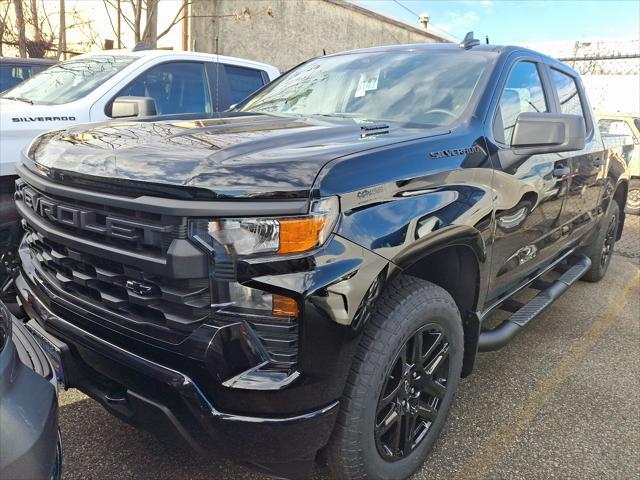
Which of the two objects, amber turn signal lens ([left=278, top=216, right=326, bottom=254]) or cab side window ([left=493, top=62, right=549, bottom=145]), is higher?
cab side window ([left=493, top=62, right=549, bottom=145])

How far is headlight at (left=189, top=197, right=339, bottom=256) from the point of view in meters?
1.58

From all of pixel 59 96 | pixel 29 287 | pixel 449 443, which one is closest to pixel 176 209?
pixel 29 287

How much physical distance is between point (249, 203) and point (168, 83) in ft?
11.9

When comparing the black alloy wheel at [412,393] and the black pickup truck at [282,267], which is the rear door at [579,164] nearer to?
the black pickup truck at [282,267]

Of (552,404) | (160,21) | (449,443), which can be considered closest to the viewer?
(449,443)

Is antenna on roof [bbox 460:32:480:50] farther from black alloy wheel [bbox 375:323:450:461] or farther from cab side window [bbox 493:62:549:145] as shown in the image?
black alloy wheel [bbox 375:323:450:461]

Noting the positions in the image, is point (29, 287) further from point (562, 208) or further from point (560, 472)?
point (562, 208)

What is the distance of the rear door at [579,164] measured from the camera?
11.6 ft

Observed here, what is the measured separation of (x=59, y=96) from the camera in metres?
4.30

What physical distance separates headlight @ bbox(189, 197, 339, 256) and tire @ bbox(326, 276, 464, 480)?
0.46 metres

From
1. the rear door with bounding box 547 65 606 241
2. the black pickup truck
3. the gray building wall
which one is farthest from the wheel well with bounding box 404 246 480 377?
the gray building wall

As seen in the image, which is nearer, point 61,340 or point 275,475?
point 275,475

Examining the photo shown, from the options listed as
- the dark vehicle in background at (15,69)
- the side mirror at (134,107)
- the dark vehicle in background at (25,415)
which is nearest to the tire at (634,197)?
the side mirror at (134,107)

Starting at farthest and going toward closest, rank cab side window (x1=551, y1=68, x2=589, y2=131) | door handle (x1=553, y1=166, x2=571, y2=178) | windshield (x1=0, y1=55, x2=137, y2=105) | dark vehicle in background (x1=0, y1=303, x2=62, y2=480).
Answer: windshield (x1=0, y1=55, x2=137, y2=105) < cab side window (x1=551, y1=68, x2=589, y2=131) < door handle (x1=553, y1=166, x2=571, y2=178) < dark vehicle in background (x1=0, y1=303, x2=62, y2=480)
